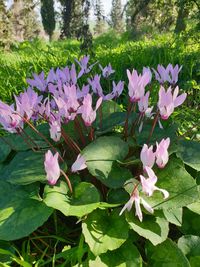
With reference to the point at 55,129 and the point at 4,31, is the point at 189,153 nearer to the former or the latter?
the point at 55,129

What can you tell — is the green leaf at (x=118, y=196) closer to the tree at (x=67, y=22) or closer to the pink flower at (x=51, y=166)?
the pink flower at (x=51, y=166)

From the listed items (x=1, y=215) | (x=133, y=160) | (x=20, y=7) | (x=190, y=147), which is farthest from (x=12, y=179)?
(x=20, y=7)

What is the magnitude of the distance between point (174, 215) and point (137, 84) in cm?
69

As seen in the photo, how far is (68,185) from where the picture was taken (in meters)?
2.14

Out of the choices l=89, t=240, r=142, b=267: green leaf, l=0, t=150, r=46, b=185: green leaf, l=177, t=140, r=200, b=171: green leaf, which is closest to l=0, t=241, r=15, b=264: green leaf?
l=0, t=150, r=46, b=185: green leaf

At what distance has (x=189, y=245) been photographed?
6.84 feet

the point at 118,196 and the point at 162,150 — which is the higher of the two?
the point at 162,150

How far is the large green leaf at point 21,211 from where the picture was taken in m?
1.98

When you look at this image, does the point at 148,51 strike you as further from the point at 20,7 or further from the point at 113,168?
the point at 20,7

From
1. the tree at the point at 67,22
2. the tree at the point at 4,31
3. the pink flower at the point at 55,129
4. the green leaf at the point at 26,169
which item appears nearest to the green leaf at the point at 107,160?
the pink flower at the point at 55,129

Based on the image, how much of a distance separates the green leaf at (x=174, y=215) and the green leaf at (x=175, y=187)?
6 centimetres

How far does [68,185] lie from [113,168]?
0.25m

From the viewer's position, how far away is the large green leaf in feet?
6.48

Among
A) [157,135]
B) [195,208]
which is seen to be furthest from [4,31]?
[195,208]
